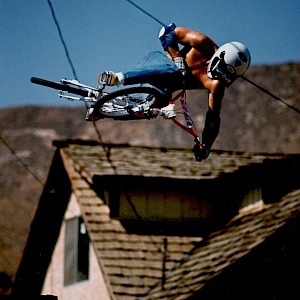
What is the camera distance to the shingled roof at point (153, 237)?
40.8 ft

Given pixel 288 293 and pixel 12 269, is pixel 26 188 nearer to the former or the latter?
pixel 12 269

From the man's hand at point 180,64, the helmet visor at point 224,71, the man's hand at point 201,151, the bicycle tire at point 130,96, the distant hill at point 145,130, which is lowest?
the man's hand at point 201,151

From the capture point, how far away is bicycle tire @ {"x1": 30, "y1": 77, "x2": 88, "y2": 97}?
7.67 metres

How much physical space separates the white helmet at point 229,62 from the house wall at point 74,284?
6.22 m

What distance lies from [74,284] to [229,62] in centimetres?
786

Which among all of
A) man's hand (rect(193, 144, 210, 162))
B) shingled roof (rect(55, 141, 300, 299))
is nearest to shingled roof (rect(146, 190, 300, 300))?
shingled roof (rect(55, 141, 300, 299))

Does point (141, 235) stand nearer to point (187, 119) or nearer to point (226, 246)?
point (226, 246)

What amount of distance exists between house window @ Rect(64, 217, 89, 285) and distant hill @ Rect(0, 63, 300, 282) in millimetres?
31789

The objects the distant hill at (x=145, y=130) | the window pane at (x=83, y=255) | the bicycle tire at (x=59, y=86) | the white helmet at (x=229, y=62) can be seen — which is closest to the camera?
the bicycle tire at (x=59, y=86)

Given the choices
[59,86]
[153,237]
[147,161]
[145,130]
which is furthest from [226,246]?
[145,130]

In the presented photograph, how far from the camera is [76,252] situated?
14.6m

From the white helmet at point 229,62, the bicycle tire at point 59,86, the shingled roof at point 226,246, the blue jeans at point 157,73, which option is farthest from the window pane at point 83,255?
the white helmet at point 229,62

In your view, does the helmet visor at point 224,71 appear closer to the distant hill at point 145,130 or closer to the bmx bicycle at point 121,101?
the bmx bicycle at point 121,101

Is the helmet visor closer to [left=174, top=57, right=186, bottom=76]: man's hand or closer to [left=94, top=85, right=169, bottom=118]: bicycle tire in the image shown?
[left=174, top=57, right=186, bottom=76]: man's hand
